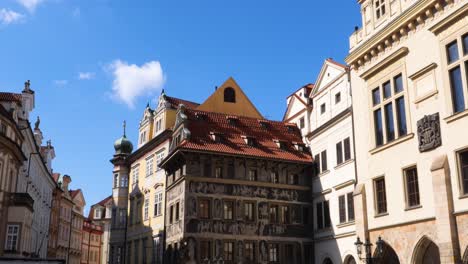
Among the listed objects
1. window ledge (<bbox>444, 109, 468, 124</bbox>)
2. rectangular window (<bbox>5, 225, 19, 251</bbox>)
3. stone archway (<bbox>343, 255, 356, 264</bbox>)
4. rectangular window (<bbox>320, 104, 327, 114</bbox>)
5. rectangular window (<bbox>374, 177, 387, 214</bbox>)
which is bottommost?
stone archway (<bbox>343, 255, 356, 264</bbox>)

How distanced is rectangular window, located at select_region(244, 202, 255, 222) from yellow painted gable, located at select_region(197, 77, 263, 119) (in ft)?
34.3

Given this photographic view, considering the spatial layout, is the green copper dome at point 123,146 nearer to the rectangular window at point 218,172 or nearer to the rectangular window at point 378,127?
the rectangular window at point 218,172

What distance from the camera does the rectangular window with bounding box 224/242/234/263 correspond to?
3366 centimetres

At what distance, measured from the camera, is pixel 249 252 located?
1350 inches

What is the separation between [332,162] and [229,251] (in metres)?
8.54

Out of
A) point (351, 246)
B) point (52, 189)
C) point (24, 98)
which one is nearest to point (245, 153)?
point (351, 246)

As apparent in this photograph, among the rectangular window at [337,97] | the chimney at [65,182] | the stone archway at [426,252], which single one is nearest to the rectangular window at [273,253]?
the rectangular window at [337,97]

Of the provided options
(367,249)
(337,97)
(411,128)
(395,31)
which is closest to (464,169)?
(411,128)

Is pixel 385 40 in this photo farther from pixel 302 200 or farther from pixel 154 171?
pixel 154 171

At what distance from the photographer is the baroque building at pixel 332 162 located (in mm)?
31328

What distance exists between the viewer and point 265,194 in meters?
35.5

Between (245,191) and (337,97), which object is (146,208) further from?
(337,97)

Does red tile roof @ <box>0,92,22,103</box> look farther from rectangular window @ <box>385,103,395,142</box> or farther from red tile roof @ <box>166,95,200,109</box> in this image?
rectangular window @ <box>385,103,395,142</box>

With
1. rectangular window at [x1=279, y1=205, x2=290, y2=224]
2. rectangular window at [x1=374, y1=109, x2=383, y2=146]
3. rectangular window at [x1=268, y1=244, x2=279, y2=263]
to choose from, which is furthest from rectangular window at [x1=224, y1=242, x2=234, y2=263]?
rectangular window at [x1=374, y1=109, x2=383, y2=146]
